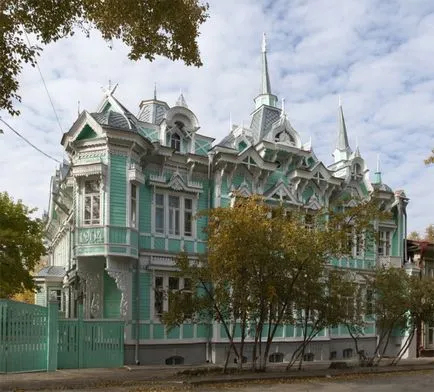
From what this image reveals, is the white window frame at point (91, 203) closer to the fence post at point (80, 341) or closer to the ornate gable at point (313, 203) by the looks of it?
the fence post at point (80, 341)

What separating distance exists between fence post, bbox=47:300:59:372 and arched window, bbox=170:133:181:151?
32.0 ft

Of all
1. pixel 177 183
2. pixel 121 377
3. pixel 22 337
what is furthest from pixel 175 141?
pixel 121 377

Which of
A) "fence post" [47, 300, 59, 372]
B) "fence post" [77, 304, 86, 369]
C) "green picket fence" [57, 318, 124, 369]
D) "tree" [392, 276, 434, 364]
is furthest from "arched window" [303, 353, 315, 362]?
"fence post" [47, 300, 59, 372]

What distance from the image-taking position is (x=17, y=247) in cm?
2939

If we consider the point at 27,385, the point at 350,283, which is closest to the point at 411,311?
the point at 350,283

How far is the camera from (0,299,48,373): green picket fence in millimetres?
20000

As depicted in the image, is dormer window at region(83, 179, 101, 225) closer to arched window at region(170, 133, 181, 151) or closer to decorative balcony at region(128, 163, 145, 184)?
decorative balcony at region(128, 163, 145, 184)

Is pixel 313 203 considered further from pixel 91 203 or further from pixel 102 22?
pixel 102 22

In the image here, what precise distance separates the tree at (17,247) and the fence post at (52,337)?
6.08 meters

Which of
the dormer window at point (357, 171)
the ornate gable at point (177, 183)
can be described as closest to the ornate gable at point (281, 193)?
the ornate gable at point (177, 183)

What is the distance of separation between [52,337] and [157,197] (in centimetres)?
828

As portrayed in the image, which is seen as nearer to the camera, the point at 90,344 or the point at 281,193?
the point at 90,344

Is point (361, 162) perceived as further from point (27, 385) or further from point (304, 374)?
point (27, 385)

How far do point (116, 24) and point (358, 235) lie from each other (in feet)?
46.1
